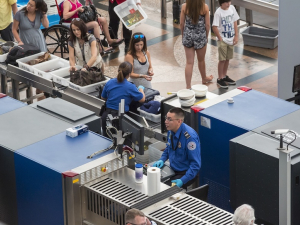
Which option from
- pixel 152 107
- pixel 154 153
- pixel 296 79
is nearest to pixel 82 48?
pixel 152 107

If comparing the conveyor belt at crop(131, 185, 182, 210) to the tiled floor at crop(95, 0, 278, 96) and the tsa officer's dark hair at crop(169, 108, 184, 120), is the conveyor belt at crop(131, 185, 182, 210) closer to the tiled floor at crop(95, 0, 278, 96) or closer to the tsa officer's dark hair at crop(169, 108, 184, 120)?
the tsa officer's dark hair at crop(169, 108, 184, 120)

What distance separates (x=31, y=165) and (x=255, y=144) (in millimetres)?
1977

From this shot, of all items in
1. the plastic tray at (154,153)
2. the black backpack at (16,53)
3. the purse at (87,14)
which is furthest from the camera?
the purse at (87,14)

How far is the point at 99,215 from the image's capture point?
182 inches

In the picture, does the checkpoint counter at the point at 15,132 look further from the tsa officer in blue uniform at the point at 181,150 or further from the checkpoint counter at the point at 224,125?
the checkpoint counter at the point at 224,125

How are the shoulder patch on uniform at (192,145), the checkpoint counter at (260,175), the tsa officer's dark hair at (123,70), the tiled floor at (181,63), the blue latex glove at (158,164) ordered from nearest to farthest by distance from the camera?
1. the checkpoint counter at (260,175)
2. the shoulder patch on uniform at (192,145)
3. the blue latex glove at (158,164)
4. the tsa officer's dark hair at (123,70)
5. the tiled floor at (181,63)

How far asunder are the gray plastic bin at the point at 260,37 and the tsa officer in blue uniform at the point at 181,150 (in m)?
5.69

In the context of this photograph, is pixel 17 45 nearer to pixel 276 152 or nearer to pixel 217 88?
pixel 217 88

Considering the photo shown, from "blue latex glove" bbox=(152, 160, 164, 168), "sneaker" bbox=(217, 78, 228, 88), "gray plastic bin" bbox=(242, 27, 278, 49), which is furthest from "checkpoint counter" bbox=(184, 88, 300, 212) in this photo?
"gray plastic bin" bbox=(242, 27, 278, 49)

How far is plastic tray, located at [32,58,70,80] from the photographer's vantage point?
27.6 feet

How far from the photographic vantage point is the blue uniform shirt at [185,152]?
599 cm

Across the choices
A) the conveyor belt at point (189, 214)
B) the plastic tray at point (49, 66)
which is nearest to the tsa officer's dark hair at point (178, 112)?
the conveyor belt at point (189, 214)

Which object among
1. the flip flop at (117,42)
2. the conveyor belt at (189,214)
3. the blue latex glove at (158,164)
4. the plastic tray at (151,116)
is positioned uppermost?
the conveyor belt at (189,214)

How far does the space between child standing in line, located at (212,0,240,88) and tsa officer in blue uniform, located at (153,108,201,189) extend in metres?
3.79
